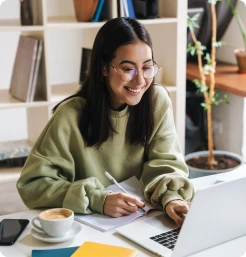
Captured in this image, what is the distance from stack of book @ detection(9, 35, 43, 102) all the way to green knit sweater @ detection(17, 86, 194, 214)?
1120mm

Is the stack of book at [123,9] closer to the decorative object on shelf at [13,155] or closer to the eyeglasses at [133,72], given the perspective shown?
the decorative object on shelf at [13,155]

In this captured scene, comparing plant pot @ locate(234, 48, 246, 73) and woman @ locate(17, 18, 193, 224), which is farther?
plant pot @ locate(234, 48, 246, 73)

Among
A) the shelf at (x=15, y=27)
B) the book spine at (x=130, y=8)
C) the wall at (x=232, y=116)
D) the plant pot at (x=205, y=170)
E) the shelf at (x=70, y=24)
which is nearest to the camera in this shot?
the shelf at (x=15, y=27)

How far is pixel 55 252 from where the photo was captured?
53.2 inches

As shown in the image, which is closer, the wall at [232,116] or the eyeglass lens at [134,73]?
the eyeglass lens at [134,73]

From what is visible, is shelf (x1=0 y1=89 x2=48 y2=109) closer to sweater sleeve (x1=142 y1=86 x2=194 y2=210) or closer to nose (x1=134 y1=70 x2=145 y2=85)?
sweater sleeve (x1=142 y1=86 x2=194 y2=210)

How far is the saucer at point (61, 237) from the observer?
141 centimetres

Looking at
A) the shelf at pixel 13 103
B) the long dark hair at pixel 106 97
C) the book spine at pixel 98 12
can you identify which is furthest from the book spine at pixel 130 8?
the long dark hair at pixel 106 97

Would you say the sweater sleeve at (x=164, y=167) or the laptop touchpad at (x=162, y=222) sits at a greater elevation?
the sweater sleeve at (x=164, y=167)

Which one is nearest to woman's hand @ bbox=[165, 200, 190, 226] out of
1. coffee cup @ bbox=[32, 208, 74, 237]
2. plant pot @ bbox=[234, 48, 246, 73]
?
coffee cup @ bbox=[32, 208, 74, 237]

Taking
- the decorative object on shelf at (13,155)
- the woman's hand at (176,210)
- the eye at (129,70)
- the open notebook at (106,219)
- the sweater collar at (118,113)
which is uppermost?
the eye at (129,70)

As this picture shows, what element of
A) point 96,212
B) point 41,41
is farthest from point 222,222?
point 41,41

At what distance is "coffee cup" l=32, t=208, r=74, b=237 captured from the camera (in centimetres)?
141

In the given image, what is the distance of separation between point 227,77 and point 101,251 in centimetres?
234
